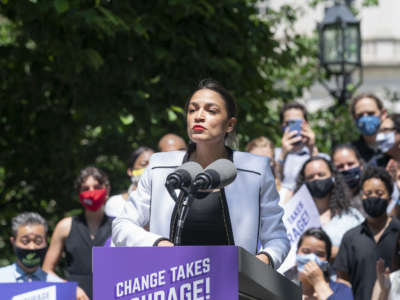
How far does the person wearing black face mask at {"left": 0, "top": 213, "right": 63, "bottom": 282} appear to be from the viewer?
6578 millimetres

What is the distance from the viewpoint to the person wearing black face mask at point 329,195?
6.89 meters

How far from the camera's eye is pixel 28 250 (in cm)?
665

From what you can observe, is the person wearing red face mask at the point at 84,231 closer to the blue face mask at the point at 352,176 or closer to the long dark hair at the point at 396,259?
the blue face mask at the point at 352,176

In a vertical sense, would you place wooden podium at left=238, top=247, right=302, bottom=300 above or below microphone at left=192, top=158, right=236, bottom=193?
below

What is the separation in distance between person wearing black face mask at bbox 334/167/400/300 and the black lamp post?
18.4 feet

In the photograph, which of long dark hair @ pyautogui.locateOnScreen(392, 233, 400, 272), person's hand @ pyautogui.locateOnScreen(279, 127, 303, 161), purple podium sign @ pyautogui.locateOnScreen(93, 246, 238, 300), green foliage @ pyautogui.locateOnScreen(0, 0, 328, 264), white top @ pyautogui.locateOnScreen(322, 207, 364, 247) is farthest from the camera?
green foliage @ pyautogui.locateOnScreen(0, 0, 328, 264)

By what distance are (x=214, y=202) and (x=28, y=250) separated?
126 inches

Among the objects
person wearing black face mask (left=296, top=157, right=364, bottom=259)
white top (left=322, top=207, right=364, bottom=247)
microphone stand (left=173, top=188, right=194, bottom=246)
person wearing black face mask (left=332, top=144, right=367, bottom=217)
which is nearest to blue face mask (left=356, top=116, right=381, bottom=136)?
person wearing black face mask (left=332, top=144, right=367, bottom=217)

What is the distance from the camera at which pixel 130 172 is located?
768 centimetres

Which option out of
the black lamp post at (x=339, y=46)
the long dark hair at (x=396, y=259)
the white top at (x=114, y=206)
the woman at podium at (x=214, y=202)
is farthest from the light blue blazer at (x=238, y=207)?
the black lamp post at (x=339, y=46)

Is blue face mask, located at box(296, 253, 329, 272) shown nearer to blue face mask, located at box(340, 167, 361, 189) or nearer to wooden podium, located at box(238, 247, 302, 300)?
blue face mask, located at box(340, 167, 361, 189)

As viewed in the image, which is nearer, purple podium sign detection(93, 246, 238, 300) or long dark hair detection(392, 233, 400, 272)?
purple podium sign detection(93, 246, 238, 300)

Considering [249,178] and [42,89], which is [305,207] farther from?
[42,89]

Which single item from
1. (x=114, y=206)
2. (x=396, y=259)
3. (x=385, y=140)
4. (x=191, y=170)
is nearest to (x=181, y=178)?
(x=191, y=170)
